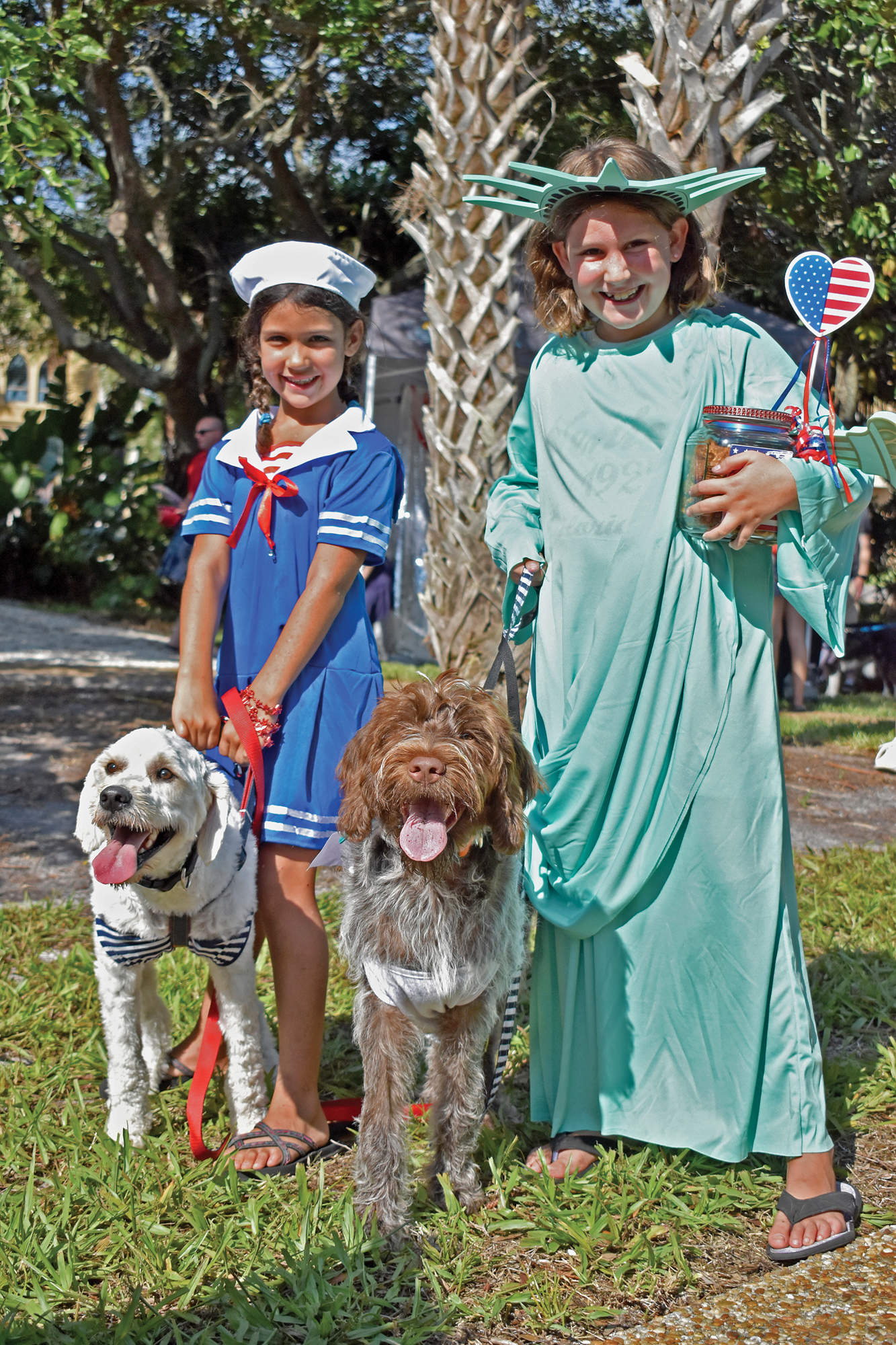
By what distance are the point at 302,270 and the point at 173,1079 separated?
2.38 m

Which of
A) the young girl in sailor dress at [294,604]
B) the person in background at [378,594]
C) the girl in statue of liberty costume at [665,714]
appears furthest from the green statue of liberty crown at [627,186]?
the person in background at [378,594]

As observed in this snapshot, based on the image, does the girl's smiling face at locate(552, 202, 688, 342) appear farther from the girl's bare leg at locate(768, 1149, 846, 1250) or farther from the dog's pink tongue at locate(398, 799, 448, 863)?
the girl's bare leg at locate(768, 1149, 846, 1250)

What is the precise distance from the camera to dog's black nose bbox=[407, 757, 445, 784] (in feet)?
8.21

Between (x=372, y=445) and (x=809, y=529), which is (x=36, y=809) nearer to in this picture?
(x=372, y=445)

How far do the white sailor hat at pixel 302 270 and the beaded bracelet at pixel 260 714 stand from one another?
1.06 metres

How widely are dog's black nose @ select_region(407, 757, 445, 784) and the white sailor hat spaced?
133 cm

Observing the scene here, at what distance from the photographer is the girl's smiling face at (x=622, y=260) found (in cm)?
278

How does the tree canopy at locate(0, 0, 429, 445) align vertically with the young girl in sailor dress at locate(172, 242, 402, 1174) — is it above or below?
above

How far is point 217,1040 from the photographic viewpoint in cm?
314

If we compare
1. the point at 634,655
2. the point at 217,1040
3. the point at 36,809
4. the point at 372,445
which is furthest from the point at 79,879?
the point at 634,655

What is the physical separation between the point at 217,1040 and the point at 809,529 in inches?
78.2

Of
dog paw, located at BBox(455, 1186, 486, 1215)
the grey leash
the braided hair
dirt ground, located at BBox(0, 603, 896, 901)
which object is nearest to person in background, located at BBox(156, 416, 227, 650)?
dirt ground, located at BBox(0, 603, 896, 901)

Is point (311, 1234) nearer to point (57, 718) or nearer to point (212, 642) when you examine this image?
point (212, 642)

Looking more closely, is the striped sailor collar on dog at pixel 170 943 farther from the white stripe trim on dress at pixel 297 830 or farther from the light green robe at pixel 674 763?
the light green robe at pixel 674 763
